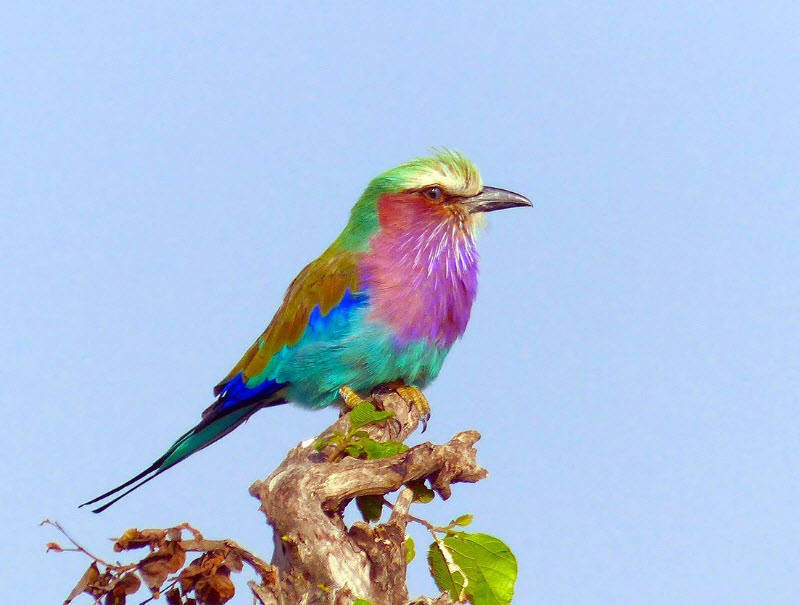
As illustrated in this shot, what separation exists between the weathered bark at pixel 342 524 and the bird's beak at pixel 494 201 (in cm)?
173

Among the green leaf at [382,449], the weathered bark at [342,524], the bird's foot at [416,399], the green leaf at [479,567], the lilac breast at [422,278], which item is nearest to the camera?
the weathered bark at [342,524]

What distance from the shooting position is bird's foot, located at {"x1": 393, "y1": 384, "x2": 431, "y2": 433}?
5281 millimetres

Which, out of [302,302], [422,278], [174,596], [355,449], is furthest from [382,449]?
[302,302]

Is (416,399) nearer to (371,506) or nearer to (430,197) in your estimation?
(430,197)

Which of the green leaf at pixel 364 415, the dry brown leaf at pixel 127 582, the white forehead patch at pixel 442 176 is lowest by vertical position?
the dry brown leaf at pixel 127 582

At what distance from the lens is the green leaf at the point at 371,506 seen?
396 centimetres

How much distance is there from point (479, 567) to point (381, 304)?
180 cm

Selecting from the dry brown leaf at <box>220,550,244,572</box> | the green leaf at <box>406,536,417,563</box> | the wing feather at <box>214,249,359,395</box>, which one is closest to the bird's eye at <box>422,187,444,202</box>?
the wing feather at <box>214,249,359,395</box>

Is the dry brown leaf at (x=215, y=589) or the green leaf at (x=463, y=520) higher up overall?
the green leaf at (x=463, y=520)

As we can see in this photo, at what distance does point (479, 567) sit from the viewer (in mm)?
3654

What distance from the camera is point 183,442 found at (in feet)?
17.8

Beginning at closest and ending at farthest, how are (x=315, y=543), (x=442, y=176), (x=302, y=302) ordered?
(x=315, y=543) → (x=442, y=176) → (x=302, y=302)

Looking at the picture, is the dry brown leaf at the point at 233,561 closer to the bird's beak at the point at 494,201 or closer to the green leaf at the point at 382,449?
the green leaf at the point at 382,449

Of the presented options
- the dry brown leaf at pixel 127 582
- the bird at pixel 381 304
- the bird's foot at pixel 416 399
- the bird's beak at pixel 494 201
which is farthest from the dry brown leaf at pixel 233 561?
the bird's beak at pixel 494 201
